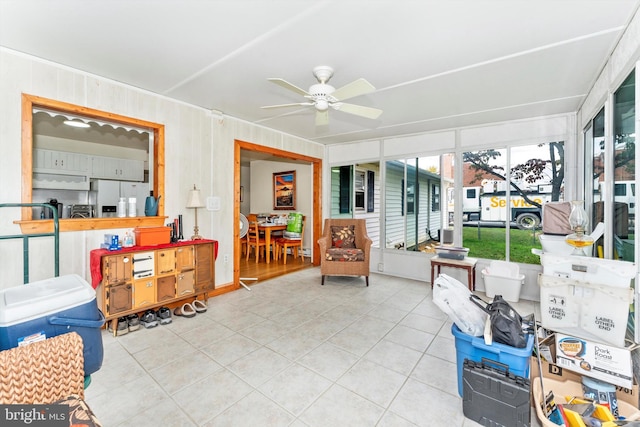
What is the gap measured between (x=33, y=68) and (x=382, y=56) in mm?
3075

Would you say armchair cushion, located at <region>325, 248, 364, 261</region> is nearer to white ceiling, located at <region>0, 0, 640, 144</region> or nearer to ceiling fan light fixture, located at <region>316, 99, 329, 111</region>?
white ceiling, located at <region>0, 0, 640, 144</region>

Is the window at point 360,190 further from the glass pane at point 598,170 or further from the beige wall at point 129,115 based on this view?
the glass pane at point 598,170

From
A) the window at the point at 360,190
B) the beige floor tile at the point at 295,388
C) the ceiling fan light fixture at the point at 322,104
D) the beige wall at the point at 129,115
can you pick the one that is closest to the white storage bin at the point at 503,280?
the window at the point at 360,190

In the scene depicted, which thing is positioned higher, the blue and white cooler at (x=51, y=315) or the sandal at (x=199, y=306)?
the blue and white cooler at (x=51, y=315)

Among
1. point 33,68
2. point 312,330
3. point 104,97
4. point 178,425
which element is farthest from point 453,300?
point 33,68

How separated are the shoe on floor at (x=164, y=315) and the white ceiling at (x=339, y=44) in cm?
247

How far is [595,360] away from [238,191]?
406 cm

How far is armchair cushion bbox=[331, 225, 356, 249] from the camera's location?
15.7 feet

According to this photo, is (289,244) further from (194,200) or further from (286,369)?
(286,369)

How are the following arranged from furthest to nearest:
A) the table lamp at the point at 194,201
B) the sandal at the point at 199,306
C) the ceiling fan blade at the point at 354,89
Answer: the table lamp at the point at 194,201
the sandal at the point at 199,306
the ceiling fan blade at the point at 354,89

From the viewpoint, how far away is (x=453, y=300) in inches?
71.4

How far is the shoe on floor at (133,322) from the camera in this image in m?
2.79

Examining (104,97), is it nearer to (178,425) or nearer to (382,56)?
(382,56)

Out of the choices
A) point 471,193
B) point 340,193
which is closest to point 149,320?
point 340,193
